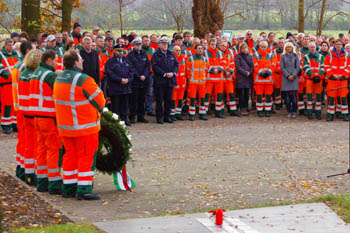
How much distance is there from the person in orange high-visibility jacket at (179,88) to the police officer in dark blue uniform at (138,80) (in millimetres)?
871

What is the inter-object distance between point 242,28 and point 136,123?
22.2m

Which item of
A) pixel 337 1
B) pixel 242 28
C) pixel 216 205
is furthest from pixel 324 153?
pixel 242 28

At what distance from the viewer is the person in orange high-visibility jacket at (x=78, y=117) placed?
33.0 feet

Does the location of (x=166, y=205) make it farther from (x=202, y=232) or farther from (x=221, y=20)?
(x=221, y=20)

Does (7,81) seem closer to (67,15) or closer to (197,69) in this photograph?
(197,69)

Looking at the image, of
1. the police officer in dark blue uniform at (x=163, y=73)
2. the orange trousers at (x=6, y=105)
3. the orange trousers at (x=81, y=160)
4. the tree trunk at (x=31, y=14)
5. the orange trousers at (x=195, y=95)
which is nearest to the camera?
the orange trousers at (x=81, y=160)

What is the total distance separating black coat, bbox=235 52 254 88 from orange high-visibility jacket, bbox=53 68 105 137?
10.6 meters

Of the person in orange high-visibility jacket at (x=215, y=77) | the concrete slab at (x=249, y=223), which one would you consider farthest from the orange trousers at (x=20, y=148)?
the person in orange high-visibility jacket at (x=215, y=77)

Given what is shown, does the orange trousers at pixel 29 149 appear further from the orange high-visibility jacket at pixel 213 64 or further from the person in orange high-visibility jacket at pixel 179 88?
the orange high-visibility jacket at pixel 213 64

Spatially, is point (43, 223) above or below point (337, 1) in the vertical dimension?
below

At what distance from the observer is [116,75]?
18.1 m

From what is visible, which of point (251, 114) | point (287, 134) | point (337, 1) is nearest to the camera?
point (287, 134)

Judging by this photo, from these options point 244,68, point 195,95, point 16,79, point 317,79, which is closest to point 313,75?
point 317,79

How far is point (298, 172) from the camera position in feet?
41.6
